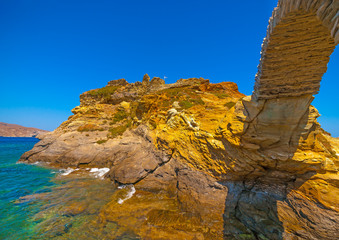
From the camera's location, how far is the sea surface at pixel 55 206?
7.18 meters

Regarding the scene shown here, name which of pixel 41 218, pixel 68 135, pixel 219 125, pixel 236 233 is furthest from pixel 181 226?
pixel 68 135

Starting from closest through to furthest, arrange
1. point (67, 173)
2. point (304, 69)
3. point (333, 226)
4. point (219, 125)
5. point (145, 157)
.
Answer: point (304, 69)
point (333, 226)
point (219, 125)
point (145, 157)
point (67, 173)

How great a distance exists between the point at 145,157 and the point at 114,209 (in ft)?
18.7

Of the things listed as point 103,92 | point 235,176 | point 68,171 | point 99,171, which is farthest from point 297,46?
point 103,92

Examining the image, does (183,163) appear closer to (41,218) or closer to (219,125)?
(219,125)

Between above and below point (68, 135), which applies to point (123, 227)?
below

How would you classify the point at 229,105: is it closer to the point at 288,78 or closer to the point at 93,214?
the point at 288,78

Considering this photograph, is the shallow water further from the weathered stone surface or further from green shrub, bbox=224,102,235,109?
the weathered stone surface

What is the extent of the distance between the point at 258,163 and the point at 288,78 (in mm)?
5690

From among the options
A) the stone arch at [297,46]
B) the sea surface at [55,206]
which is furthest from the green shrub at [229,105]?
the sea surface at [55,206]

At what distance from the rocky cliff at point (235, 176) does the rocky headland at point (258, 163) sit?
5cm

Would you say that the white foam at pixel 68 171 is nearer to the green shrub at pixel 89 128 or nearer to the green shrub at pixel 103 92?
the green shrub at pixel 89 128

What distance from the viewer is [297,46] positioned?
471 centimetres

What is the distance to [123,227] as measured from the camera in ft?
24.5
